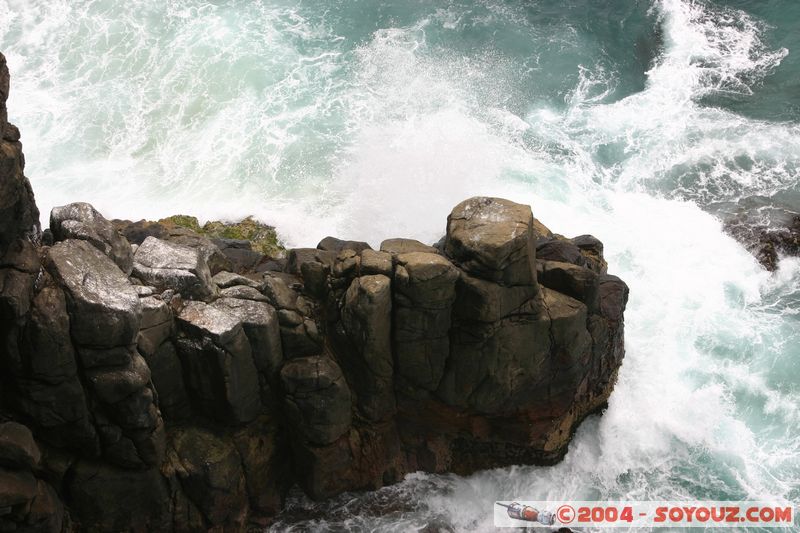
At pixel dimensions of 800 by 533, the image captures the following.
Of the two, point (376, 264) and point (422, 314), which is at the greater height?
point (376, 264)

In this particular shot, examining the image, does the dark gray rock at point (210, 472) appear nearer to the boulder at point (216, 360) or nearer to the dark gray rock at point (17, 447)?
the boulder at point (216, 360)

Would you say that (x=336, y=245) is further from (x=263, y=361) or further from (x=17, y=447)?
(x=17, y=447)

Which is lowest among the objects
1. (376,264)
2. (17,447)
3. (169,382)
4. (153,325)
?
(17,447)

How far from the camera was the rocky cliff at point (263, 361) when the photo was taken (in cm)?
1816

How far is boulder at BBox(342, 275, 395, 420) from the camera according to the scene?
22.2 m

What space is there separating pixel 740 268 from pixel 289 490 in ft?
72.1

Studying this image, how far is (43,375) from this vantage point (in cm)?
1784

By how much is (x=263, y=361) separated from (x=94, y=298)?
571cm

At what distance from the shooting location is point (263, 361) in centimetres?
2217

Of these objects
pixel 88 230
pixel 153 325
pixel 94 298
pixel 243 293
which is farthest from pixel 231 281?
pixel 94 298

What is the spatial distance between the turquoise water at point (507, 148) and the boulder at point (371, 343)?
3303 millimetres

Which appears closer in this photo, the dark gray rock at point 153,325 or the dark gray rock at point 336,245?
the dark gray rock at point 153,325

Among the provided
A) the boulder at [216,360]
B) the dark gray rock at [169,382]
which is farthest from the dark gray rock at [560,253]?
the dark gray rock at [169,382]

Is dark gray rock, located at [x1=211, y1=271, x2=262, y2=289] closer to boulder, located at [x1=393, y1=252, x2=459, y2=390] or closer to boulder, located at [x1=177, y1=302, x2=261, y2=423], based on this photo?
boulder, located at [x1=177, y1=302, x2=261, y2=423]
